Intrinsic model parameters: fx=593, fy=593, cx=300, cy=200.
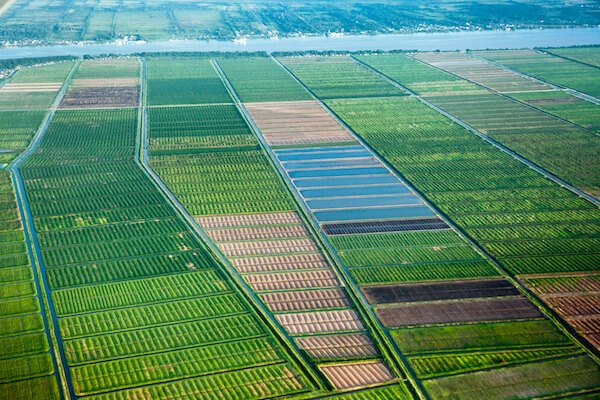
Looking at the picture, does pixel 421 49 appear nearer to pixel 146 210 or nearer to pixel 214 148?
pixel 214 148

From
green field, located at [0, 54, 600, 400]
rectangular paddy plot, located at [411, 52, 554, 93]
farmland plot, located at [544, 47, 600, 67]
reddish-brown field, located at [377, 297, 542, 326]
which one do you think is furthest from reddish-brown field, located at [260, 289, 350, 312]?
farmland plot, located at [544, 47, 600, 67]

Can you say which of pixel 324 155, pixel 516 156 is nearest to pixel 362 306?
pixel 324 155

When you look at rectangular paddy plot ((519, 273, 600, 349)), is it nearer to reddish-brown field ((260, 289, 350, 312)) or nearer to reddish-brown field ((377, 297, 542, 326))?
reddish-brown field ((377, 297, 542, 326))

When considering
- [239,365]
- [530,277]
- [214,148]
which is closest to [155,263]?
[239,365]

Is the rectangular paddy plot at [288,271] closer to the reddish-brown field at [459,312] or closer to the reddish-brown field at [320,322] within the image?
the reddish-brown field at [320,322]

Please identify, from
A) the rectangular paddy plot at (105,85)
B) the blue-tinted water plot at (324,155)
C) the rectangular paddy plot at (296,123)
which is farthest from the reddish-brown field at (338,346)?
the rectangular paddy plot at (105,85)

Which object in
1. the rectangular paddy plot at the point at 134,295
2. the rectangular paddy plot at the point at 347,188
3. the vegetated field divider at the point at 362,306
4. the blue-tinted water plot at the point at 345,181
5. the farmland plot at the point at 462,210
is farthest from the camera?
the blue-tinted water plot at the point at 345,181
